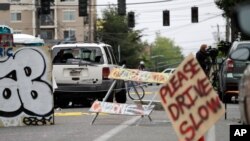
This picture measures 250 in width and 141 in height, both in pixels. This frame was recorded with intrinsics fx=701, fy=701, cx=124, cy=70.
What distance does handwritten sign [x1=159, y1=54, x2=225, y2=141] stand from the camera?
576 centimetres

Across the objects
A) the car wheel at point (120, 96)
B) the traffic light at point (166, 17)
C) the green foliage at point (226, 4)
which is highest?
the green foliage at point (226, 4)

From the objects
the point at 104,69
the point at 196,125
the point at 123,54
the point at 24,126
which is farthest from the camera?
the point at 123,54

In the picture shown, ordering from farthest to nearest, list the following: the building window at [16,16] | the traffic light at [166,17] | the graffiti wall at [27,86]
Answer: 1. the building window at [16,16]
2. the traffic light at [166,17]
3. the graffiti wall at [27,86]

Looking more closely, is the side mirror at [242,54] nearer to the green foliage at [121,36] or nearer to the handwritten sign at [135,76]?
the handwritten sign at [135,76]

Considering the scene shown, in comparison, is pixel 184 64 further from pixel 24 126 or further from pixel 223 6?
pixel 223 6

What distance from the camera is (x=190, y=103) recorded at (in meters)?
5.82

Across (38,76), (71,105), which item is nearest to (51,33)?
(71,105)

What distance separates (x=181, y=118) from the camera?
5.86 meters

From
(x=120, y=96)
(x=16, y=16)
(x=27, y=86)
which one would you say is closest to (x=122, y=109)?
(x=27, y=86)

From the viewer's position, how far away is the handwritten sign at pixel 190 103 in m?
5.76

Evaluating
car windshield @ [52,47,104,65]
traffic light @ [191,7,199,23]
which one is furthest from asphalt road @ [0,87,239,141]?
traffic light @ [191,7,199,23]

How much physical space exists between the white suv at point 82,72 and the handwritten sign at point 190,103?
12517 mm

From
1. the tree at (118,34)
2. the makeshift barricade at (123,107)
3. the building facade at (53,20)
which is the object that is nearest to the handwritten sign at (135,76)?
the makeshift barricade at (123,107)

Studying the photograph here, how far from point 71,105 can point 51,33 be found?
7533 cm
